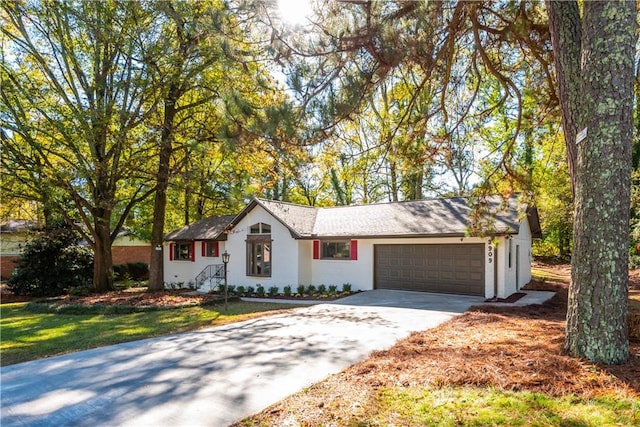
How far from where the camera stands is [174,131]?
16125 mm

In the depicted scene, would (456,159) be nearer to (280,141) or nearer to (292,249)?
(280,141)

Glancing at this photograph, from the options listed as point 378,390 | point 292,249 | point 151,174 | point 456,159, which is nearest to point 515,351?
point 378,390

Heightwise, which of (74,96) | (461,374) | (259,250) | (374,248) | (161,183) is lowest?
(461,374)

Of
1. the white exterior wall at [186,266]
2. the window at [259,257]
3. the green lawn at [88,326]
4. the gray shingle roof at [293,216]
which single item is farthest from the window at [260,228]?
the green lawn at [88,326]

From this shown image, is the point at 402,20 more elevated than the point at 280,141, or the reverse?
the point at 402,20

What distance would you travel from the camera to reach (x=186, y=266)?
21.5 meters

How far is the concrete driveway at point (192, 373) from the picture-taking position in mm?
4410

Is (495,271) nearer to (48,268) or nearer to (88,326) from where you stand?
(88,326)

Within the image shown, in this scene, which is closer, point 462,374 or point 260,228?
point 462,374

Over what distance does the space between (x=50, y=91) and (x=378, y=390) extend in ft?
56.6

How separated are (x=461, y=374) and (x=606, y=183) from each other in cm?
283

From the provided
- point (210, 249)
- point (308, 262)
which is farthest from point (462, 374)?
point (210, 249)

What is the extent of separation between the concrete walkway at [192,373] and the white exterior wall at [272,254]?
7.21m

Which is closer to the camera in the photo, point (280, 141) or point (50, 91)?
point (280, 141)
